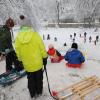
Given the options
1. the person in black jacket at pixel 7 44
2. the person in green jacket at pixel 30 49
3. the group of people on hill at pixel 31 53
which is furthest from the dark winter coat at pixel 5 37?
the person in green jacket at pixel 30 49

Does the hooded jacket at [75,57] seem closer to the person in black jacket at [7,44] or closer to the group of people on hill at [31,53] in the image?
the person in black jacket at [7,44]

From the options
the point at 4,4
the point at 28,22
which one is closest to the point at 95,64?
the point at 28,22

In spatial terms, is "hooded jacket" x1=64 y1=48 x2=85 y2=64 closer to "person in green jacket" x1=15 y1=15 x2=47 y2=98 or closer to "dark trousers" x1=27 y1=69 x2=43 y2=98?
"dark trousers" x1=27 y1=69 x2=43 y2=98

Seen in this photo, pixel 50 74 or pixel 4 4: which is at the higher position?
pixel 4 4

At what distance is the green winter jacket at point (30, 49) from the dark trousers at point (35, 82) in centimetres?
14

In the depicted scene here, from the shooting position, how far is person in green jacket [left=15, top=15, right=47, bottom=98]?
4500 millimetres

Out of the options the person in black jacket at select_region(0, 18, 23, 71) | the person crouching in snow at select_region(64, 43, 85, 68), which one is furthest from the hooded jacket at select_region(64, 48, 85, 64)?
the person in black jacket at select_region(0, 18, 23, 71)

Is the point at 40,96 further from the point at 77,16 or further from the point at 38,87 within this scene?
the point at 77,16

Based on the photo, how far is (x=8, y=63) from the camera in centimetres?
701

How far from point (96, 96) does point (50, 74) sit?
199cm

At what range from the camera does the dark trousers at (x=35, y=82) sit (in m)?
4.78

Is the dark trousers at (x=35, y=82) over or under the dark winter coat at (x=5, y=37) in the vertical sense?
under

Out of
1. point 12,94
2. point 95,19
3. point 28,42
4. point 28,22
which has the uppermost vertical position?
point 28,22

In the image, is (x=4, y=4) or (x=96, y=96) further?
(x=4, y=4)
